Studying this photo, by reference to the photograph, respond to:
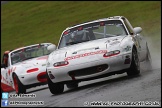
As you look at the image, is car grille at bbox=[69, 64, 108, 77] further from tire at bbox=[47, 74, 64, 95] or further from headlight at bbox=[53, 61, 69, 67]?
A: tire at bbox=[47, 74, 64, 95]

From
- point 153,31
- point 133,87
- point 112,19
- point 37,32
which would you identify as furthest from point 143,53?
point 37,32

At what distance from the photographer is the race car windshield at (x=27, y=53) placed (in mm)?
14172

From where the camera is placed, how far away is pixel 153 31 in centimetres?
2608

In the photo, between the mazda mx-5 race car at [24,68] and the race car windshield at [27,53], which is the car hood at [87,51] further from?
the race car windshield at [27,53]

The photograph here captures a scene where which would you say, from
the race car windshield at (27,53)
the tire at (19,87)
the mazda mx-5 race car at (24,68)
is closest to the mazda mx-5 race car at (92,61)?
the mazda mx-5 race car at (24,68)

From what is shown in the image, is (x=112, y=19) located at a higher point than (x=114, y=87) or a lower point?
higher

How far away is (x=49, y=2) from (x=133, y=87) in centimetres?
3452

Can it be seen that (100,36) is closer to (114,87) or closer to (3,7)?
(114,87)

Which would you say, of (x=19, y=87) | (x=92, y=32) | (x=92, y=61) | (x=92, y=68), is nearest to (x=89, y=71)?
(x=92, y=68)

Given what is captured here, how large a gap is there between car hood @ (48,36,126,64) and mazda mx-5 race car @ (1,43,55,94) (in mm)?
2708

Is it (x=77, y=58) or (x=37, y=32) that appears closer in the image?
(x=77, y=58)

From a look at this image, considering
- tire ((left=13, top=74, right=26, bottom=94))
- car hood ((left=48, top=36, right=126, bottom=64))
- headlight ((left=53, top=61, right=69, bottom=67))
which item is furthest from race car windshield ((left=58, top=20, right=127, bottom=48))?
tire ((left=13, top=74, right=26, bottom=94))

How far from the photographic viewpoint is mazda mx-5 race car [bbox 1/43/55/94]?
12805 mm

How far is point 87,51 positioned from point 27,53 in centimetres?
503
